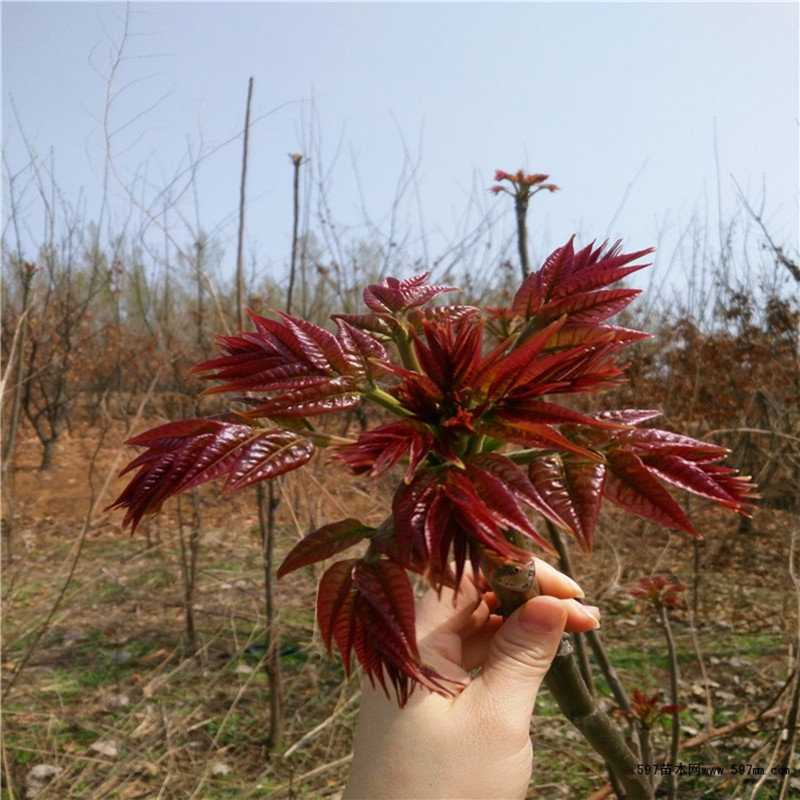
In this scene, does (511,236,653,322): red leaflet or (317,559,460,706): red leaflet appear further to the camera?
(511,236,653,322): red leaflet

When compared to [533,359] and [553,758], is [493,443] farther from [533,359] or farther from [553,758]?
[553,758]

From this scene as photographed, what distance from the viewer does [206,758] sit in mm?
2939

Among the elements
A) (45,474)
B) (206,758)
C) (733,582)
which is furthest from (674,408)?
(45,474)

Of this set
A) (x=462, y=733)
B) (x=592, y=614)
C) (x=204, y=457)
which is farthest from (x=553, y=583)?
(x=204, y=457)

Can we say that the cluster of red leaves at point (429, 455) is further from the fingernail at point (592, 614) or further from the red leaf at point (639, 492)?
the fingernail at point (592, 614)

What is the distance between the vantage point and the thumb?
35.7 inches

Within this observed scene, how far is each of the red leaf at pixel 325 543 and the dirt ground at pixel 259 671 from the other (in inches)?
63.4

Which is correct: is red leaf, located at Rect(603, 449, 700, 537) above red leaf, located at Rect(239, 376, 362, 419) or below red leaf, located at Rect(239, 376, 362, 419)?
below

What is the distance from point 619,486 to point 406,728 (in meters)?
0.51

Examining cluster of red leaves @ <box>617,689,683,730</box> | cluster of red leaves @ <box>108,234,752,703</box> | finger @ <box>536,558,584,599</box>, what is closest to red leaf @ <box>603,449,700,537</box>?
cluster of red leaves @ <box>108,234,752,703</box>

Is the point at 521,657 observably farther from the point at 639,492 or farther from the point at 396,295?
the point at 396,295

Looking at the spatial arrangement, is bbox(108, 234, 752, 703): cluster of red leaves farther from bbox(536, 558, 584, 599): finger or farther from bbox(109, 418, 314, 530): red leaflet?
bbox(536, 558, 584, 599): finger

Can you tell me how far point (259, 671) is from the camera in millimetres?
3760

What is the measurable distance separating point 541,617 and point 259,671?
3.23 meters
